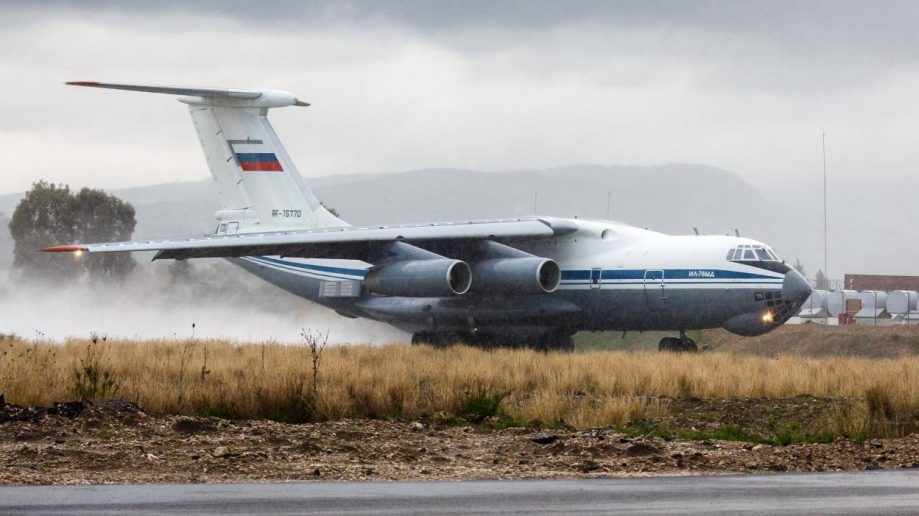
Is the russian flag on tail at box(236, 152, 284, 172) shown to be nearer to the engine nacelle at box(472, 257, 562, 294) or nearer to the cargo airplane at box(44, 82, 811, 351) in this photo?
the cargo airplane at box(44, 82, 811, 351)

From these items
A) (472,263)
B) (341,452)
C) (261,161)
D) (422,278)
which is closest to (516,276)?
(472,263)

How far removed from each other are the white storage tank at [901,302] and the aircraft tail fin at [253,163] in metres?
29.9

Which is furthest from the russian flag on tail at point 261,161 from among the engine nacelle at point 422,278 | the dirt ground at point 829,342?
the dirt ground at point 829,342

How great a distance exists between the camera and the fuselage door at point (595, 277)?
29.0 m

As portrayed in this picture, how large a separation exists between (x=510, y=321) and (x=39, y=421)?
1734 cm

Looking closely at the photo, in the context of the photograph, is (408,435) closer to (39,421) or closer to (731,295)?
(39,421)

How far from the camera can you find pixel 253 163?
108 ft

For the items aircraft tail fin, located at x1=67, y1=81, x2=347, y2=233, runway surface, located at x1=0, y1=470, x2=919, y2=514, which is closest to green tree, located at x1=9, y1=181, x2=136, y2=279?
aircraft tail fin, located at x1=67, y1=81, x2=347, y2=233

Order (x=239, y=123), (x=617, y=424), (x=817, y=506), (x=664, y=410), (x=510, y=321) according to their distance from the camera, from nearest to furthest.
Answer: (x=817, y=506), (x=617, y=424), (x=664, y=410), (x=510, y=321), (x=239, y=123)

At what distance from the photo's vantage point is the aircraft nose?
2695cm

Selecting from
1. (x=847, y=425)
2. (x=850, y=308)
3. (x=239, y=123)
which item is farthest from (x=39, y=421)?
(x=850, y=308)

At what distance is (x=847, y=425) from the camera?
1416cm

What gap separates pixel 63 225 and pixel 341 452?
2248 inches

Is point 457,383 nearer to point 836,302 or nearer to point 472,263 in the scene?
point 472,263
